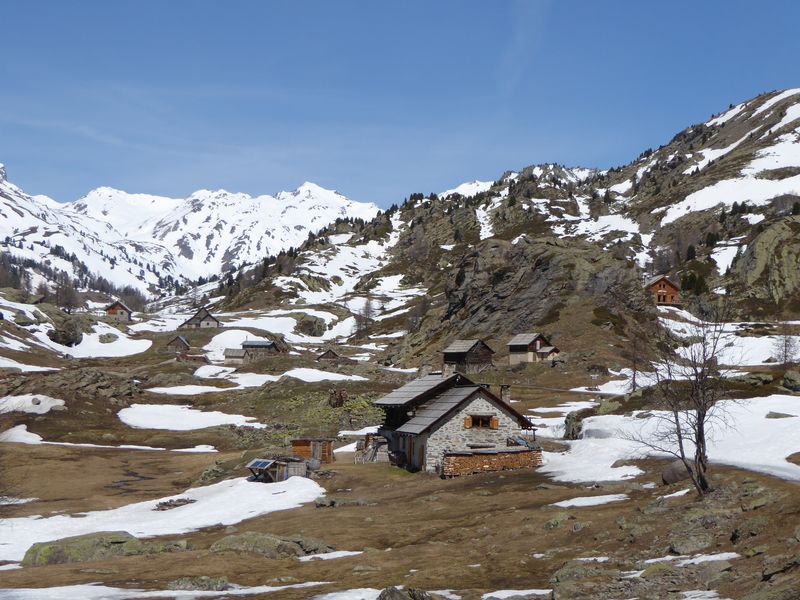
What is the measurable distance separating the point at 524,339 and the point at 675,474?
271 feet

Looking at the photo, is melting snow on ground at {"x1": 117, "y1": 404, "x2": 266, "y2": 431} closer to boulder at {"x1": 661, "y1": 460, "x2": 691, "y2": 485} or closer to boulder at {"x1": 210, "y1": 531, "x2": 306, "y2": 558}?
boulder at {"x1": 210, "y1": 531, "x2": 306, "y2": 558}

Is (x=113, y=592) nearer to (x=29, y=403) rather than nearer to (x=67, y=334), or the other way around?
(x=29, y=403)

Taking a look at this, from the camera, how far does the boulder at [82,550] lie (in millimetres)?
29281

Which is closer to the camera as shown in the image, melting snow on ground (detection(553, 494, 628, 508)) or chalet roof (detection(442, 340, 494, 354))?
melting snow on ground (detection(553, 494, 628, 508))

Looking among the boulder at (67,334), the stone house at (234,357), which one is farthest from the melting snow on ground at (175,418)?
the boulder at (67,334)

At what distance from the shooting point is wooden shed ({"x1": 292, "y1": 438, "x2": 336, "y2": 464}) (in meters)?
56.7

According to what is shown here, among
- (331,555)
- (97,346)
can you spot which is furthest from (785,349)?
(97,346)

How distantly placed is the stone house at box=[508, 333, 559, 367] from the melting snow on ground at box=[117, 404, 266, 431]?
151 feet

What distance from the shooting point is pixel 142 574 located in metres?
24.8

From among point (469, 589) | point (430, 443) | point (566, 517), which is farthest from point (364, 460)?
point (469, 589)

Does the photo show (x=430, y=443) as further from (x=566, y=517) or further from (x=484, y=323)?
(x=484, y=323)

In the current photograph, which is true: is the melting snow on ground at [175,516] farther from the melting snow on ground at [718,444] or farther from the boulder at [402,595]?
the boulder at [402,595]

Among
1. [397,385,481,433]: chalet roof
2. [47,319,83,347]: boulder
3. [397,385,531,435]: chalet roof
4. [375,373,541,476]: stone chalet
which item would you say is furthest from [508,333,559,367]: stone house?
[47,319,83,347]: boulder

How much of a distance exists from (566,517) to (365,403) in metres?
57.1
